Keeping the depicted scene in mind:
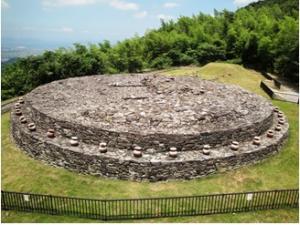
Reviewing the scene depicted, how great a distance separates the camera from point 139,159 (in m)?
13.0

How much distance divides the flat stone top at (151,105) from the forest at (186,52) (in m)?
7.64

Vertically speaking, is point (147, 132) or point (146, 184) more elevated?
point (147, 132)

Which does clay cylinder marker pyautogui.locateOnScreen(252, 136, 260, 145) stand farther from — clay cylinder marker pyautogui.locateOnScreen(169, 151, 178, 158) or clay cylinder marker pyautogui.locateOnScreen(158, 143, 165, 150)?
clay cylinder marker pyautogui.locateOnScreen(158, 143, 165, 150)

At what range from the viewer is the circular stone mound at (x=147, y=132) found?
515 inches

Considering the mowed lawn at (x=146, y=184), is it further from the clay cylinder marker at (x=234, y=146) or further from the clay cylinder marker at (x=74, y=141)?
the clay cylinder marker at (x=74, y=141)

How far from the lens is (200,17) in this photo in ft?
167

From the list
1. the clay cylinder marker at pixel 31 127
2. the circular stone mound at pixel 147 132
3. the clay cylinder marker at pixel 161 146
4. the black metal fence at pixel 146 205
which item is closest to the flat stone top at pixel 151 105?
the circular stone mound at pixel 147 132

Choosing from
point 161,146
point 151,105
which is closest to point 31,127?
point 151,105

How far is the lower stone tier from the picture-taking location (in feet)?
42.1

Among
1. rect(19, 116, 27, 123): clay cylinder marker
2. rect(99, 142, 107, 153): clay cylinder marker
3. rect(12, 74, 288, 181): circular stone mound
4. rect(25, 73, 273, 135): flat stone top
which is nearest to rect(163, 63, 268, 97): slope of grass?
rect(25, 73, 273, 135): flat stone top

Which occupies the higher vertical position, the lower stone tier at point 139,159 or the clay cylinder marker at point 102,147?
the clay cylinder marker at point 102,147

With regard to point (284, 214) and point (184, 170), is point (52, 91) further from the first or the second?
point (284, 214)

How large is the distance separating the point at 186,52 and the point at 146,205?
101ft

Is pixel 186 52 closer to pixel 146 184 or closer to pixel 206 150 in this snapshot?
pixel 206 150
